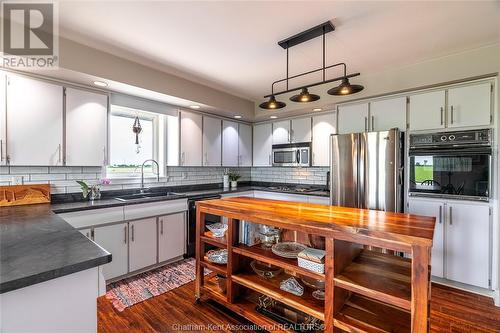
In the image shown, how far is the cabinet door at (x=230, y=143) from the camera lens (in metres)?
4.48

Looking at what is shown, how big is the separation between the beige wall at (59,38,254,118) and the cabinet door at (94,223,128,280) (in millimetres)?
1642

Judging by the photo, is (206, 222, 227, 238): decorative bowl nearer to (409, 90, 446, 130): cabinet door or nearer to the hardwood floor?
the hardwood floor

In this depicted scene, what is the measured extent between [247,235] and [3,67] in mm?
2731

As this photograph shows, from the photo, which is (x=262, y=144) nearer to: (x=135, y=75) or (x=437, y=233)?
(x=135, y=75)

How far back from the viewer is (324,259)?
5.17 feet

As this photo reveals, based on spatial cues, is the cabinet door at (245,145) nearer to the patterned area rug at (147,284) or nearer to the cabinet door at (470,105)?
the patterned area rug at (147,284)

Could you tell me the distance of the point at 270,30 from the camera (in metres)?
2.18

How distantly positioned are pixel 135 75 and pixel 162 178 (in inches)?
62.3

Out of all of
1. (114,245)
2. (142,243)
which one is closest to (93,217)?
(114,245)

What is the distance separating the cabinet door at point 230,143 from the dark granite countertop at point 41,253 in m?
3.03

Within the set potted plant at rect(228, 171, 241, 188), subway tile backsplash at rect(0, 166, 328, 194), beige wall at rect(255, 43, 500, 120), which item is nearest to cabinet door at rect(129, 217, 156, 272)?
subway tile backsplash at rect(0, 166, 328, 194)

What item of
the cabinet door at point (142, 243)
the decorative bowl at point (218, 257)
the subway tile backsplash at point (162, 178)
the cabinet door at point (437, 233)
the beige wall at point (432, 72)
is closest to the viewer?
the decorative bowl at point (218, 257)

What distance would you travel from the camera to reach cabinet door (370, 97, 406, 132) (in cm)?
298

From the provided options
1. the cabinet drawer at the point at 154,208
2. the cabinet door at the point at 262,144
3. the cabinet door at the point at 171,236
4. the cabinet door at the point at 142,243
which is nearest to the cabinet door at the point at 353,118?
the cabinet door at the point at 262,144
